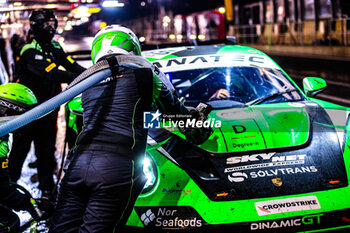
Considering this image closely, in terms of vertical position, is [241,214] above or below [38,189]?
above

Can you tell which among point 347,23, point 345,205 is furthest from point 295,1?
point 345,205

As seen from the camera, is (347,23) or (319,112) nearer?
(319,112)

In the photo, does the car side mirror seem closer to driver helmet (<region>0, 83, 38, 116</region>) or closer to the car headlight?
the car headlight

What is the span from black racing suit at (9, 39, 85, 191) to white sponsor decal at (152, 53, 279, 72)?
115cm

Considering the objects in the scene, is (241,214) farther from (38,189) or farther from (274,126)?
(38,189)

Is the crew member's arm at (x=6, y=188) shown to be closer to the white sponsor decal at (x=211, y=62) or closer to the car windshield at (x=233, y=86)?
the car windshield at (x=233, y=86)

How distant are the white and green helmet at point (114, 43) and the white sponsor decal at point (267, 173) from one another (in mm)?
1101

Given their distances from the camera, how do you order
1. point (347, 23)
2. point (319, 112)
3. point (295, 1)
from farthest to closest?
1. point (295, 1)
2. point (347, 23)
3. point (319, 112)

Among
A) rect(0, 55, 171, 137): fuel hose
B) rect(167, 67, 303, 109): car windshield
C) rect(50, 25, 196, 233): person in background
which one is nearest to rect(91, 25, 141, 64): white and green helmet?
rect(50, 25, 196, 233): person in background

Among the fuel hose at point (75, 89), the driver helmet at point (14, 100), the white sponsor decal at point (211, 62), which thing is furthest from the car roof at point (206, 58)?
the fuel hose at point (75, 89)

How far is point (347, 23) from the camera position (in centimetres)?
1864

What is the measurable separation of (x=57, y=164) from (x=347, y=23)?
16.9 m

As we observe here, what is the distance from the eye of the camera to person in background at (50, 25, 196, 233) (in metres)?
2.08

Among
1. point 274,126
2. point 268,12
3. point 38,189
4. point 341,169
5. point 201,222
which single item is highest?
point 268,12
